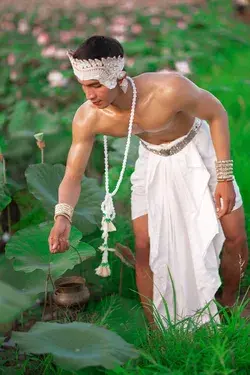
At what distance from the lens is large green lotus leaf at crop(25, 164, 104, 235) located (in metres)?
4.36

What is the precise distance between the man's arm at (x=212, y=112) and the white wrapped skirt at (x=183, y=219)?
15cm

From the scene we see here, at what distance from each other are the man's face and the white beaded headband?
0.02 meters

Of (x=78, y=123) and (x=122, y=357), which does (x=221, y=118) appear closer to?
(x=78, y=123)

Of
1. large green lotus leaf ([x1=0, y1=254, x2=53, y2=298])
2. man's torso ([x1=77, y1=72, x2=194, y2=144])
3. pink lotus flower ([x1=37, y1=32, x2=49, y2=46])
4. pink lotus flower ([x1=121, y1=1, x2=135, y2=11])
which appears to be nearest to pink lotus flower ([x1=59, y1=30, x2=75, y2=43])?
pink lotus flower ([x1=37, y1=32, x2=49, y2=46])

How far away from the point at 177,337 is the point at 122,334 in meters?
0.43

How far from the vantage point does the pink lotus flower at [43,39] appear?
8680mm

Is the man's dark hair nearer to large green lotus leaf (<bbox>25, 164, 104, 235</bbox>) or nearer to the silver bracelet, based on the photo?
the silver bracelet

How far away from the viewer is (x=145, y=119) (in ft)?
12.2

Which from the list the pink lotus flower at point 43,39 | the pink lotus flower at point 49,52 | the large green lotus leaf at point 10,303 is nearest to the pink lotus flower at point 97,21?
the pink lotus flower at point 43,39

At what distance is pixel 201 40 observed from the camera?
10.3 metres

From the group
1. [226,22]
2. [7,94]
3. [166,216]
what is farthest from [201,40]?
[166,216]

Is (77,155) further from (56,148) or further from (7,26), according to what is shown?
(7,26)

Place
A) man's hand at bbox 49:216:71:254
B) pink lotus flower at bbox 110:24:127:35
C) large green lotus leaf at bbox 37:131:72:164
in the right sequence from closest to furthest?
man's hand at bbox 49:216:71:254
large green lotus leaf at bbox 37:131:72:164
pink lotus flower at bbox 110:24:127:35

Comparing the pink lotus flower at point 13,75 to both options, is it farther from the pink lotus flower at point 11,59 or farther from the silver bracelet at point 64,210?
the silver bracelet at point 64,210
